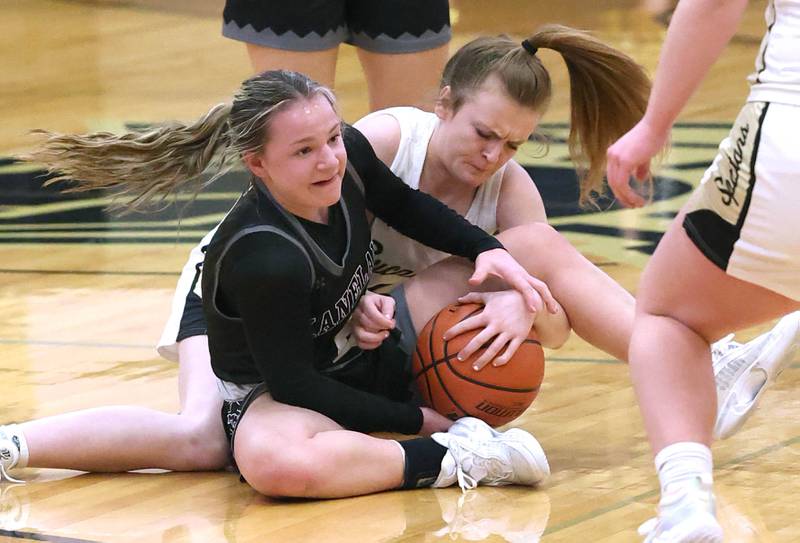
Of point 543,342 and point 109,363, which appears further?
point 109,363

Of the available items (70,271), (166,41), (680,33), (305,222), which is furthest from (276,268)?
(166,41)

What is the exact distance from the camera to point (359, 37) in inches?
157

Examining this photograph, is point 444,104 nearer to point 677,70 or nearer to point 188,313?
point 188,313

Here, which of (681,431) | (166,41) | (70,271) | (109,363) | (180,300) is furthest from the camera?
(166,41)

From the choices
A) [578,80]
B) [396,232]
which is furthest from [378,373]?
[578,80]

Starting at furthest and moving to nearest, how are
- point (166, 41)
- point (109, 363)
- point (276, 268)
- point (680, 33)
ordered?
point (166, 41), point (109, 363), point (276, 268), point (680, 33)

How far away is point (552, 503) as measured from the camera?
2.86 meters

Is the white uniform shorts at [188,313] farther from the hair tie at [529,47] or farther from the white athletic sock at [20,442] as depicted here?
the hair tie at [529,47]

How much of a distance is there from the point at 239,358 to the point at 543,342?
686 mm

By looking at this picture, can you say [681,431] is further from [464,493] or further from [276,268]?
[276,268]

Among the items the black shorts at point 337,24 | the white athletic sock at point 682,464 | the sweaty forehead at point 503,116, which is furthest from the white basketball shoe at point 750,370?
the black shorts at point 337,24

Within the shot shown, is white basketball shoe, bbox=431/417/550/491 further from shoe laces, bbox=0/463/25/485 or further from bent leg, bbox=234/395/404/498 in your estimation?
shoe laces, bbox=0/463/25/485

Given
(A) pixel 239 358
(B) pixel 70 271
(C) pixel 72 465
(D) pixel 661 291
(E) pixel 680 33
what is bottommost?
(B) pixel 70 271

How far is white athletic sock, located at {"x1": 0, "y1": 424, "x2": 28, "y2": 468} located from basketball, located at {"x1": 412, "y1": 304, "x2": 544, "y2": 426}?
84cm
